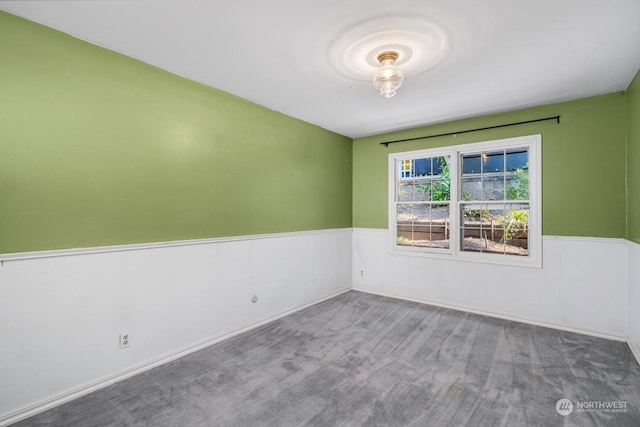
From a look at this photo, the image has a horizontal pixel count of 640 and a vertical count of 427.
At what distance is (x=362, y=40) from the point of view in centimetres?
222

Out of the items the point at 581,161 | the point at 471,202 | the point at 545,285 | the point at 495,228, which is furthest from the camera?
the point at 471,202

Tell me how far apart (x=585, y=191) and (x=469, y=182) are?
1.23 metres

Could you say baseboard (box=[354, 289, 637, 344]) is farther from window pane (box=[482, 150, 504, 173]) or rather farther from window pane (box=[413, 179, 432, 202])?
window pane (box=[482, 150, 504, 173])

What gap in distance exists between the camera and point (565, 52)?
240 cm

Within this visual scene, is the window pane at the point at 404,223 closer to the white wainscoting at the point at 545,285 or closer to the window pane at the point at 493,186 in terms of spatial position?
the white wainscoting at the point at 545,285

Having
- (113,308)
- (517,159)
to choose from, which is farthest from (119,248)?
(517,159)

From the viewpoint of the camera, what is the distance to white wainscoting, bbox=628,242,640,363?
109 inches

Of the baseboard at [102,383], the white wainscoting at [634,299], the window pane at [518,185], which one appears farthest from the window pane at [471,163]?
the baseboard at [102,383]

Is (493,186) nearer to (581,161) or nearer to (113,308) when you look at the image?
(581,161)

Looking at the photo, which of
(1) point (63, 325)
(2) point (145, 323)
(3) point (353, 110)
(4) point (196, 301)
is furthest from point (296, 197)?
(1) point (63, 325)

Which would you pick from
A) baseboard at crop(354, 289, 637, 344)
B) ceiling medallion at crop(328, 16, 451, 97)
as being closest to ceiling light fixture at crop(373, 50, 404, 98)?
ceiling medallion at crop(328, 16, 451, 97)

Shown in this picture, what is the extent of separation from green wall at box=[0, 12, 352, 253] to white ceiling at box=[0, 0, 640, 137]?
7.8 inches

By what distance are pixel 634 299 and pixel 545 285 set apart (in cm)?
75

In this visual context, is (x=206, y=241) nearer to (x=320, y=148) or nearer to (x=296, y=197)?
(x=296, y=197)
